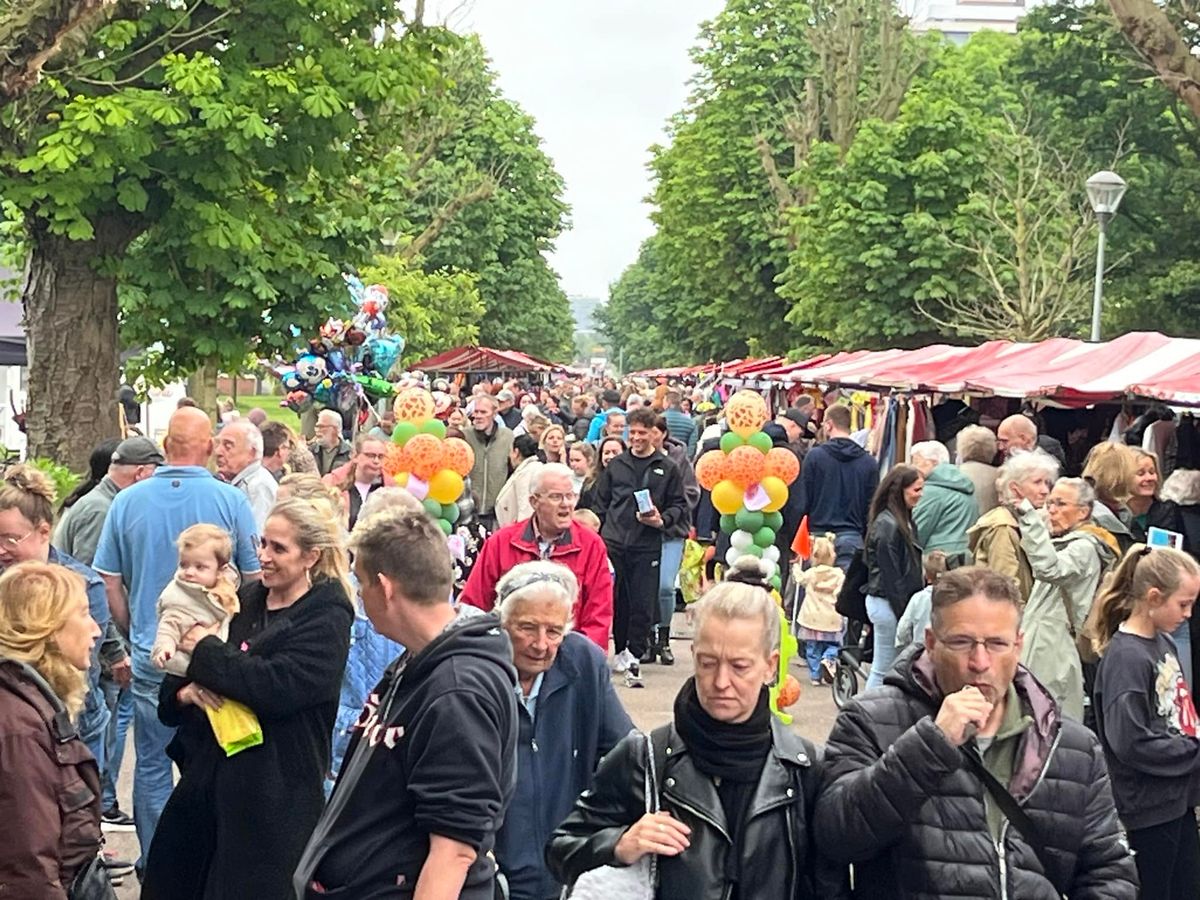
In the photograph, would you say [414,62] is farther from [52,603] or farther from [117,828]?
[52,603]

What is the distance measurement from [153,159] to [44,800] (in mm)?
11264

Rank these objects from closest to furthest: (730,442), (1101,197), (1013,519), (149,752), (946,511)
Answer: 1. (149,752)
2. (1013,519)
3. (946,511)
4. (730,442)
5. (1101,197)

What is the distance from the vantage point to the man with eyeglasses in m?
3.41

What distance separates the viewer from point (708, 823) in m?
3.47

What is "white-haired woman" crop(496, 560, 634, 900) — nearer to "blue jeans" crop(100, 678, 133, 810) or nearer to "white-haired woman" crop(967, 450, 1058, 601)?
"blue jeans" crop(100, 678, 133, 810)

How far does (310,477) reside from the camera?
22.4ft

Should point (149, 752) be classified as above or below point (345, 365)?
below

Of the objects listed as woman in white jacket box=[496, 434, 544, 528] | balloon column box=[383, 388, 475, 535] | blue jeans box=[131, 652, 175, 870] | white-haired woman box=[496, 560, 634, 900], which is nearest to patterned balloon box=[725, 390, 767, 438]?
woman in white jacket box=[496, 434, 544, 528]

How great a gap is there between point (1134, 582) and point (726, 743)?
2614 millimetres

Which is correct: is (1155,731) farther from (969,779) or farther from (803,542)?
(803,542)

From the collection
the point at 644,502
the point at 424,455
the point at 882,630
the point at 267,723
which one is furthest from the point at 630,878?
the point at 644,502

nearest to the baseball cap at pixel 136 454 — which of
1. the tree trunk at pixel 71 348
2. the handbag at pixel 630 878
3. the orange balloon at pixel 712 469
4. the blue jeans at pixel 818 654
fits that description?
the orange balloon at pixel 712 469

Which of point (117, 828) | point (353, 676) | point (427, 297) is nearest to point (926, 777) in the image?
point (353, 676)

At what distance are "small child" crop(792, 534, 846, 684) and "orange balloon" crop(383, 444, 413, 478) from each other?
3.29m
